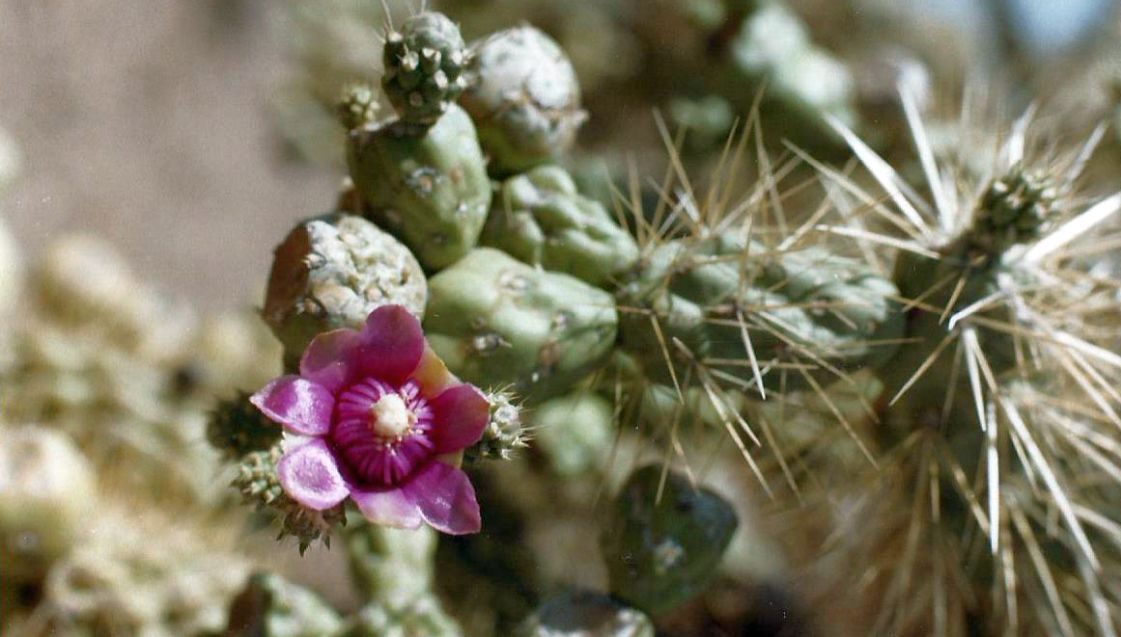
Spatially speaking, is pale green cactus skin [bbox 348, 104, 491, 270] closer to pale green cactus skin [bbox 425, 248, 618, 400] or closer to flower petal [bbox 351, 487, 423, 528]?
pale green cactus skin [bbox 425, 248, 618, 400]

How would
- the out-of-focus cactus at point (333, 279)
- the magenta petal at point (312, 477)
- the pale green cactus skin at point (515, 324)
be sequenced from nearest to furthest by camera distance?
the magenta petal at point (312, 477) < the out-of-focus cactus at point (333, 279) < the pale green cactus skin at point (515, 324)

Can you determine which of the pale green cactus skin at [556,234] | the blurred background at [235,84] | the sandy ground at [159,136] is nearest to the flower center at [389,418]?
the pale green cactus skin at [556,234]

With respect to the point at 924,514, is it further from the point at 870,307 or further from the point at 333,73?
the point at 333,73

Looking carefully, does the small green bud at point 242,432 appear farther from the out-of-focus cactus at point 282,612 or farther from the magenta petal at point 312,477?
the magenta petal at point 312,477

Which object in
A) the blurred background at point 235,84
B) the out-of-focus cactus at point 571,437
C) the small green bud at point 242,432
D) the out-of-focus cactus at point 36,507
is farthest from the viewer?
the blurred background at point 235,84

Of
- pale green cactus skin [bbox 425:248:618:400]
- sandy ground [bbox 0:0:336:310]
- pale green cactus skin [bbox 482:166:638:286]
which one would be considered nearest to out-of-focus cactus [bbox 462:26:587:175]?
pale green cactus skin [bbox 482:166:638:286]

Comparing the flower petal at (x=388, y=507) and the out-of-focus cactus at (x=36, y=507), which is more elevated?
the flower petal at (x=388, y=507)
